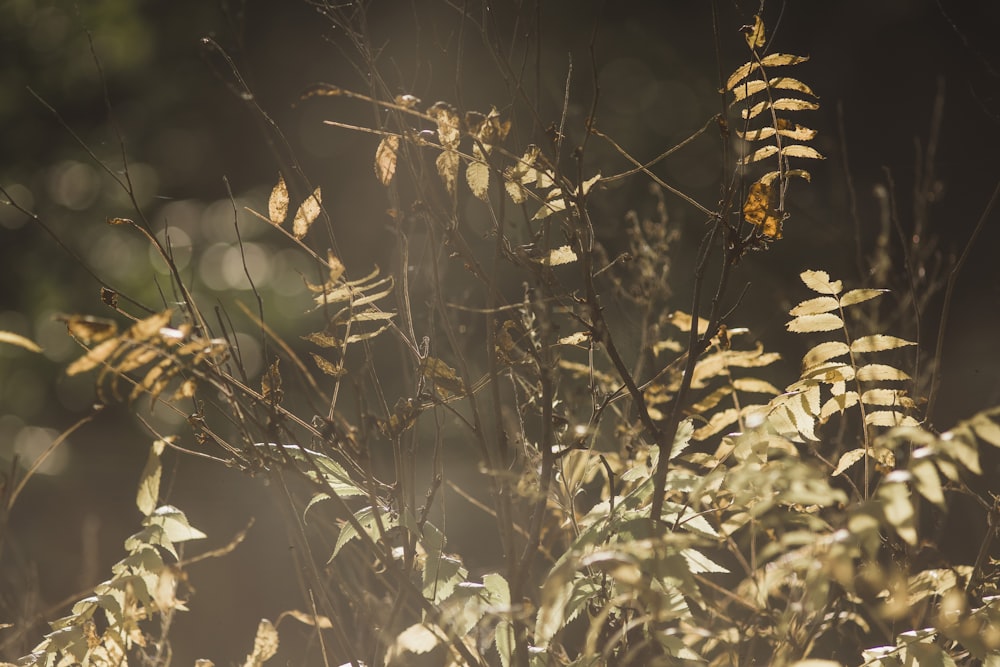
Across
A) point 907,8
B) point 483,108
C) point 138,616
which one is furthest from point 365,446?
point 907,8

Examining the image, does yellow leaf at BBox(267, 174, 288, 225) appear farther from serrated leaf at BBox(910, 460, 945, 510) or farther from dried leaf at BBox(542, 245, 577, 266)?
serrated leaf at BBox(910, 460, 945, 510)

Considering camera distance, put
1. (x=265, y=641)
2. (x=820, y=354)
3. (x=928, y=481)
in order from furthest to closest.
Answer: (x=265, y=641) < (x=820, y=354) < (x=928, y=481)

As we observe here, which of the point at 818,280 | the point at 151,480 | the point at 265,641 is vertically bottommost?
the point at 265,641

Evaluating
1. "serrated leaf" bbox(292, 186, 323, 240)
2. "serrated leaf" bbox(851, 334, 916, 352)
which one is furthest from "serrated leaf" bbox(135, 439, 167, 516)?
"serrated leaf" bbox(851, 334, 916, 352)

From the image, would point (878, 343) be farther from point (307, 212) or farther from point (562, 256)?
point (307, 212)

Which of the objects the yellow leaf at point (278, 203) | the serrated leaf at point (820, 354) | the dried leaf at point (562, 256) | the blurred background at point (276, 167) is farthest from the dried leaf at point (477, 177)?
the blurred background at point (276, 167)

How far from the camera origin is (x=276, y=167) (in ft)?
11.3

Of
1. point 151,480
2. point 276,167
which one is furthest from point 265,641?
point 276,167

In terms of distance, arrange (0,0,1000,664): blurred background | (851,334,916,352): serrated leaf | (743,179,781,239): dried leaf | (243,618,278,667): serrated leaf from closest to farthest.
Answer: (743,179,781,239): dried leaf → (851,334,916,352): serrated leaf → (243,618,278,667): serrated leaf → (0,0,1000,664): blurred background

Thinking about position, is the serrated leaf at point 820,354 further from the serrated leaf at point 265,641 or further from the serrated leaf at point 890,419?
the serrated leaf at point 265,641

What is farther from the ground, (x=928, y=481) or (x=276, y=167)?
(x=276, y=167)

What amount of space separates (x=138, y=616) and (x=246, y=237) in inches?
113

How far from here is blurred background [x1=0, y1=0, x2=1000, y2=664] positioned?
2.87 metres

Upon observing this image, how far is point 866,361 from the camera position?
1.36 meters
